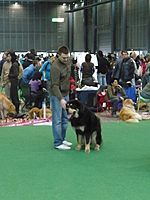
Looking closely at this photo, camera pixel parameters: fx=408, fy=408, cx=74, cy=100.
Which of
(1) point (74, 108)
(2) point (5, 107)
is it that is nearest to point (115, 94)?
(2) point (5, 107)

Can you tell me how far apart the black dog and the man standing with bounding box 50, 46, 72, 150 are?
5.9 inches

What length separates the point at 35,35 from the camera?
115ft

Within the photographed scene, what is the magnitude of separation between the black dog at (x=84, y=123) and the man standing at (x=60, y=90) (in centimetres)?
15

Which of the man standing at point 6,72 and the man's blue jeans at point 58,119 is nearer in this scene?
the man's blue jeans at point 58,119

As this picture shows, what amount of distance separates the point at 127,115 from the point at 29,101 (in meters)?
3.25

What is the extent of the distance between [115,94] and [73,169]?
547 centimetres

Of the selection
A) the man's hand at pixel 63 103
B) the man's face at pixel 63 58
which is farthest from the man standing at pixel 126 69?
the man's hand at pixel 63 103

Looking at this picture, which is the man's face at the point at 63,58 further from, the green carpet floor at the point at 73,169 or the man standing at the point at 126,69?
the man standing at the point at 126,69

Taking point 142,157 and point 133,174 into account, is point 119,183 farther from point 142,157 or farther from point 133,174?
point 142,157

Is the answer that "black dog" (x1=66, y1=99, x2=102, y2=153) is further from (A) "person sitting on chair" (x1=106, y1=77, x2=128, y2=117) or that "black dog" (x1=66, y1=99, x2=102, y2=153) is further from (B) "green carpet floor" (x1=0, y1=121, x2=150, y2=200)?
(A) "person sitting on chair" (x1=106, y1=77, x2=128, y2=117)

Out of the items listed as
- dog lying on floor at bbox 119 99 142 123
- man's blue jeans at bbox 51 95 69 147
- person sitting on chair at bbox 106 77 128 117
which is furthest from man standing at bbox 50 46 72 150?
person sitting on chair at bbox 106 77 128 117

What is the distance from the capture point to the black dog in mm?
5855

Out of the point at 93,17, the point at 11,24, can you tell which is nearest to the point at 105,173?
the point at 93,17

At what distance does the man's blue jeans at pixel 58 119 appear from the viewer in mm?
6191
